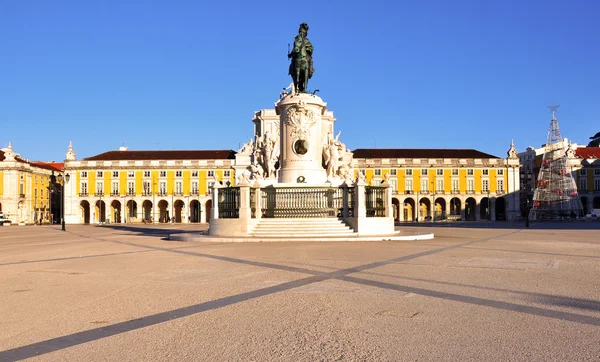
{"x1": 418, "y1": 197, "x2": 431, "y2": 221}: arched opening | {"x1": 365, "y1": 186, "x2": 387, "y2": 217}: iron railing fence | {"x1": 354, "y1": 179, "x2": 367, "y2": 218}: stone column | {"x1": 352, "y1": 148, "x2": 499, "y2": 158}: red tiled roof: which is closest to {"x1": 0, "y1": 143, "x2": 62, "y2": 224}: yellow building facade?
{"x1": 352, "y1": 148, "x2": 499, "y2": 158}: red tiled roof

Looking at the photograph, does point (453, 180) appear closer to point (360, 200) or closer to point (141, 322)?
point (360, 200)

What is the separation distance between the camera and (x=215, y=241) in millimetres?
20312

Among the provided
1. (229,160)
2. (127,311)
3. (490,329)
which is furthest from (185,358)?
A: (229,160)

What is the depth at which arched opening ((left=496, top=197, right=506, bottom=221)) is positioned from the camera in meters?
93.5

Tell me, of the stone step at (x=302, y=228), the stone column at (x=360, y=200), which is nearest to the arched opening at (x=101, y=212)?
the stone step at (x=302, y=228)

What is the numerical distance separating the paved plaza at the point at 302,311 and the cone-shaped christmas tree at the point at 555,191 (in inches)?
2935

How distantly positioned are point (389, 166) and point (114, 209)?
156ft

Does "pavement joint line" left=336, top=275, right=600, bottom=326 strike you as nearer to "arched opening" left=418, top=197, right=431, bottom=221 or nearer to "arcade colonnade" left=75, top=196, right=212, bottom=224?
"arcade colonnade" left=75, top=196, right=212, bottom=224

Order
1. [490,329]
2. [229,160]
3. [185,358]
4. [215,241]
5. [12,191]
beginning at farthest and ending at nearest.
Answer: [229,160], [12,191], [215,241], [490,329], [185,358]

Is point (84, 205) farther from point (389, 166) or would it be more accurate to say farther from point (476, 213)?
point (476, 213)

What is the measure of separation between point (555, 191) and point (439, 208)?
20660 mm

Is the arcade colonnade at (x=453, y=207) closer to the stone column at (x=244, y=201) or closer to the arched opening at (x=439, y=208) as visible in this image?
the arched opening at (x=439, y=208)

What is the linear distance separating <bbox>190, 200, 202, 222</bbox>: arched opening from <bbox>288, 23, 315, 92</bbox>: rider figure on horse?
2675 inches

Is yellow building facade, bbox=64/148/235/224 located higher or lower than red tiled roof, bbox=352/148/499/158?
lower
